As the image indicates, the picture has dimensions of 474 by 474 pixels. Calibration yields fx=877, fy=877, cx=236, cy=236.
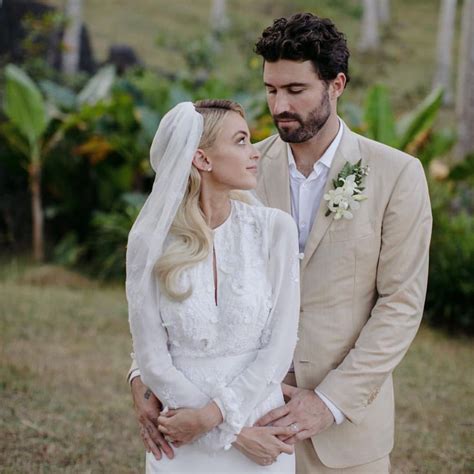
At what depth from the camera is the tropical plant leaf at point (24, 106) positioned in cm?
970

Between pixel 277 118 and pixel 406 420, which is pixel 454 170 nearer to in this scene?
pixel 406 420

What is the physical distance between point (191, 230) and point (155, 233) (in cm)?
12

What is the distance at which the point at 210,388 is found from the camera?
277 centimetres

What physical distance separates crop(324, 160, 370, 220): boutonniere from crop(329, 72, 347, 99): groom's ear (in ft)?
0.87

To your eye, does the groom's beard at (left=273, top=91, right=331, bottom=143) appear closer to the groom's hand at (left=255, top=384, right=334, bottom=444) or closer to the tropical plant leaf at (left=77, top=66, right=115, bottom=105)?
the groom's hand at (left=255, top=384, right=334, bottom=444)

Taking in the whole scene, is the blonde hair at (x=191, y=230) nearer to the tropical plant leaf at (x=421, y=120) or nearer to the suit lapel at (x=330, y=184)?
the suit lapel at (x=330, y=184)

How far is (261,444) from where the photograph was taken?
9.04ft

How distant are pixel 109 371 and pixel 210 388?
4078 millimetres

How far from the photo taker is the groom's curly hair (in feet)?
9.57

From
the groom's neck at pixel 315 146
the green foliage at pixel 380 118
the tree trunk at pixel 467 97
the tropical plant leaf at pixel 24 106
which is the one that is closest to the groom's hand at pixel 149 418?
the groom's neck at pixel 315 146

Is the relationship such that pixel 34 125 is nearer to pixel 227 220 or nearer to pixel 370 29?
pixel 227 220

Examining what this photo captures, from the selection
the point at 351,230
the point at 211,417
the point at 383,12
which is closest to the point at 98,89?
the point at 351,230

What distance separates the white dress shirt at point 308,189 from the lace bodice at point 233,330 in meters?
0.34

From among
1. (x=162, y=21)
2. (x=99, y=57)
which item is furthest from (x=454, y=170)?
(x=162, y=21)
